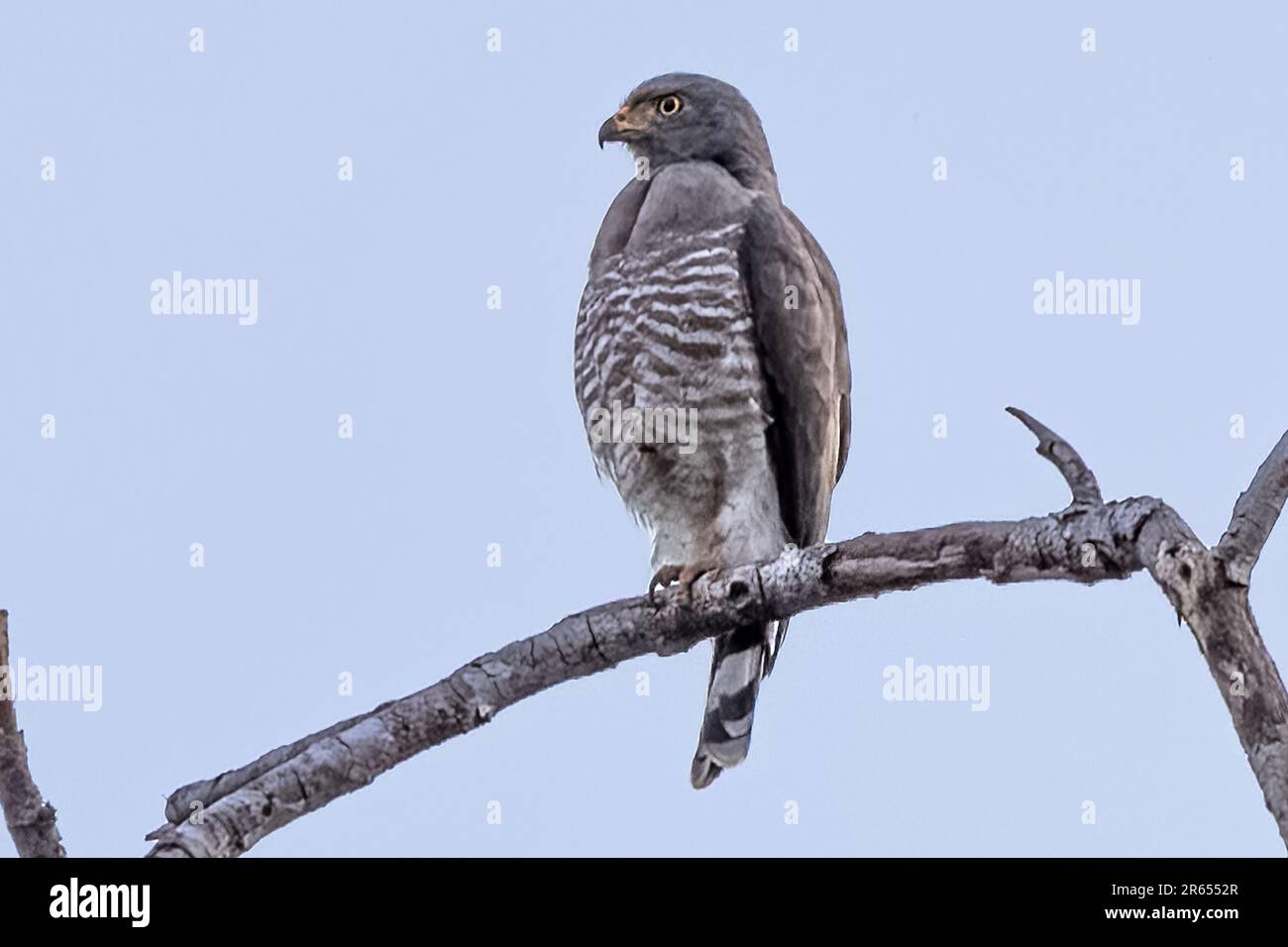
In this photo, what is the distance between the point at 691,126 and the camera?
742 cm

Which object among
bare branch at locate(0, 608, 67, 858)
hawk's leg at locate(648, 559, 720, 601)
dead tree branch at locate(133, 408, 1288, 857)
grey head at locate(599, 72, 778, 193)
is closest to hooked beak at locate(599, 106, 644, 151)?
grey head at locate(599, 72, 778, 193)

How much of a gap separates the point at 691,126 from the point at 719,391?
1.51 m

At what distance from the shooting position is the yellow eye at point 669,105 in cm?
749

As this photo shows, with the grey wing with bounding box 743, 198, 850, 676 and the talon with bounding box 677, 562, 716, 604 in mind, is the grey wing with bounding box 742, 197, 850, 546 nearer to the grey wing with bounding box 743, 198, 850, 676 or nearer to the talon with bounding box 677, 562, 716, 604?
the grey wing with bounding box 743, 198, 850, 676

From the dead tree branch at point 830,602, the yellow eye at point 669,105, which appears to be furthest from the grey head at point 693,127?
the dead tree branch at point 830,602

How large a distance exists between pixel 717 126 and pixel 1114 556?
3.82 metres

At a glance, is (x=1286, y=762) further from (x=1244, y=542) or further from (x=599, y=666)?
(x=599, y=666)

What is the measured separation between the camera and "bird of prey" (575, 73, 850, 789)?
6.50 meters

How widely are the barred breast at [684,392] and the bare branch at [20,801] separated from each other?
115 inches

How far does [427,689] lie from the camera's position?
4.81 m

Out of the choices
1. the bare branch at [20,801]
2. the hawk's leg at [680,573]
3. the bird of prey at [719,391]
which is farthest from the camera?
the bird of prey at [719,391]

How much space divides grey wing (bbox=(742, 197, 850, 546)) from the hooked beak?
0.89 metres

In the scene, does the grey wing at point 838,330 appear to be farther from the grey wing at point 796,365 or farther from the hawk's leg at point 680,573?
the hawk's leg at point 680,573

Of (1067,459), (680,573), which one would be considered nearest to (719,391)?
(680,573)
